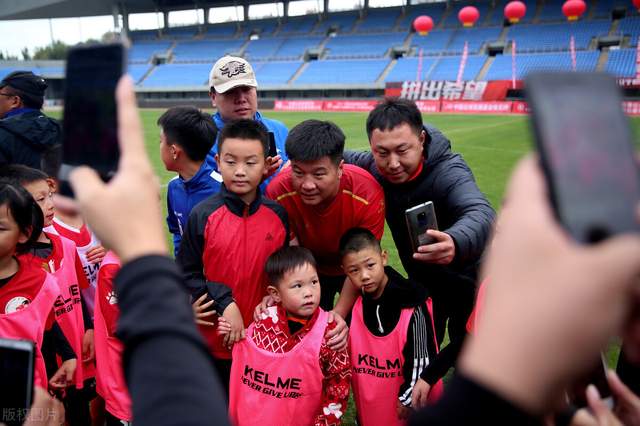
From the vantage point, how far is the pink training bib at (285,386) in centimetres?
224

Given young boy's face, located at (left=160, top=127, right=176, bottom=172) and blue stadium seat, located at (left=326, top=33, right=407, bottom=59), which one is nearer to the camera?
young boy's face, located at (left=160, top=127, right=176, bottom=172)

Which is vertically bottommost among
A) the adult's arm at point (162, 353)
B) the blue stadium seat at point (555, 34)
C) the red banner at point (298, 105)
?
the red banner at point (298, 105)

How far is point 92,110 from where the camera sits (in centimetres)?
94

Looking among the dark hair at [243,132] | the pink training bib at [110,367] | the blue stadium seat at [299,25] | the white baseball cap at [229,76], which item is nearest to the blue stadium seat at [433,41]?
the blue stadium seat at [299,25]

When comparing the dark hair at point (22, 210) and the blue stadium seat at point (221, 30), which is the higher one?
the dark hair at point (22, 210)

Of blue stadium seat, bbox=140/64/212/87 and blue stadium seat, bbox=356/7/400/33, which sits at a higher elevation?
blue stadium seat, bbox=356/7/400/33

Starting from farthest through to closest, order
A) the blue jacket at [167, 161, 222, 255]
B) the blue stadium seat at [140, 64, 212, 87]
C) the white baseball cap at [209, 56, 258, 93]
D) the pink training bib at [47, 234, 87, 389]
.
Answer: the blue stadium seat at [140, 64, 212, 87], the white baseball cap at [209, 56, 258, 93], the blue jacket at [167, 161, 222, 255], the pink training bib at [47, 234, 87, 389]

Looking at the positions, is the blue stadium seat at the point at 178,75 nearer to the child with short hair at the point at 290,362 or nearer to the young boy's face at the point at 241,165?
the young boy's face at the point at 241,165

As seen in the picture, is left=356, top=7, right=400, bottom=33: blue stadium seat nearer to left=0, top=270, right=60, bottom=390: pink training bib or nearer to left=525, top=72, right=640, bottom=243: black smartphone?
left=0, top=270, right=60, bottom=390: pink training bib

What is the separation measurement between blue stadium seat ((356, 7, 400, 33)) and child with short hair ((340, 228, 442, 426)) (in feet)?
124

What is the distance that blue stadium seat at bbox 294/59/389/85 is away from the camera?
3253 cm

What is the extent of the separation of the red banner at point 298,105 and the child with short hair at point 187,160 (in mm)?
24958

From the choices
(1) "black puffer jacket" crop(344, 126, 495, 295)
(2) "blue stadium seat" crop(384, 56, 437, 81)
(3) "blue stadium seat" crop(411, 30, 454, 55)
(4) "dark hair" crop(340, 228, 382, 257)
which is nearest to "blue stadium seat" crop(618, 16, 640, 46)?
(3) "blue stadium seat" crop(411, 30, 454, 55)

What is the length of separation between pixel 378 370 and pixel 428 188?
0.97 meters
